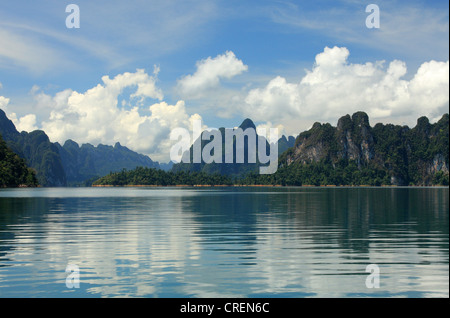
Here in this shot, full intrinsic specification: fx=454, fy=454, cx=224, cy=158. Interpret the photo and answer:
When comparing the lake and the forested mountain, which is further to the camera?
the forested mountain

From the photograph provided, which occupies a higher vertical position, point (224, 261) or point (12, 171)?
point (12, 171)

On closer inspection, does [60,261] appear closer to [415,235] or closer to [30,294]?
[30,294]

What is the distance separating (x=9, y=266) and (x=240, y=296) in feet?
31.2

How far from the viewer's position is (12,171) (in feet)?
540

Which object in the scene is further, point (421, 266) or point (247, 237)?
point (247, 237)

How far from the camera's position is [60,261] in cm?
1828

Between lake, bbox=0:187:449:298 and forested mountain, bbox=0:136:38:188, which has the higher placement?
forested mountain, bbox=0:136:38:188

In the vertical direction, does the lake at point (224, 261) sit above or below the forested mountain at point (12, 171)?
below

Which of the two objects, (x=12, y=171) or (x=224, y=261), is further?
(x=12, y=171)

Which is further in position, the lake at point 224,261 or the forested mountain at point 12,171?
the forested mountain at point 12,171

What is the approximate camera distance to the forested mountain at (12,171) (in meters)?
157

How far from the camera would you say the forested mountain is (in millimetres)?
157000
